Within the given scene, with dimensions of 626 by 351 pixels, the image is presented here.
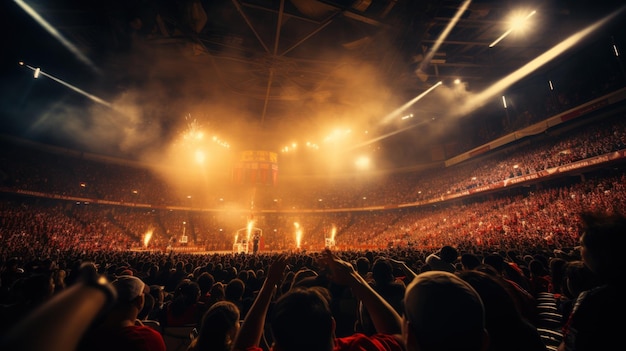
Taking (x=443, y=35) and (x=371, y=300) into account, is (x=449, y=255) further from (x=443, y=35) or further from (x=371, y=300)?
(x=443, y=35)

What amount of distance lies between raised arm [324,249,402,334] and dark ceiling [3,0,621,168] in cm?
1234

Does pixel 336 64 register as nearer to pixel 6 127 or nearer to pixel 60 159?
pixel 6 127

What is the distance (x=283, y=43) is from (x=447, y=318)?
16.5m

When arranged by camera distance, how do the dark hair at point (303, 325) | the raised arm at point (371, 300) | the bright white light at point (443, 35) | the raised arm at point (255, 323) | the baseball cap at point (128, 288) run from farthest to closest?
the bright white light at point (443, 35), the baseball cap at point (128, 288), the raised arm at point (371, 300), the raised arm at point (255, 323), the dark hair at point (303, 325)

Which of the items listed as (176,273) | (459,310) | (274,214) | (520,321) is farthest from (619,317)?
(274,214)

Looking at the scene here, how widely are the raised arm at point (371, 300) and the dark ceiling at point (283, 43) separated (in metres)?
12.3

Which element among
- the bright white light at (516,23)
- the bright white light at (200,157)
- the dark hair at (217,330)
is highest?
the bright white light at (200,157)

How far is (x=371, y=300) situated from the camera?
2205mm

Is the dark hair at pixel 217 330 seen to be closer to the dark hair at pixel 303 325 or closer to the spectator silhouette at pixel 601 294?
the dark hair at pixel 303 325

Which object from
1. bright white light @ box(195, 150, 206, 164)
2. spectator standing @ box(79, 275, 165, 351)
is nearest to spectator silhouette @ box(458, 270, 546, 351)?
spectator standing @ box(79, 275, 165, 351)

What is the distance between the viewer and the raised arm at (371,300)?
80.3 inches

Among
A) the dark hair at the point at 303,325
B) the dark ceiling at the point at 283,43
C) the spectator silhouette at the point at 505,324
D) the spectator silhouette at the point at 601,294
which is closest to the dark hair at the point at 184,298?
the dark hair at the point at 303,325

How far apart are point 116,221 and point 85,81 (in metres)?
21.7

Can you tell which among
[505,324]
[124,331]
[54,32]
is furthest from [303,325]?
[54,32]
